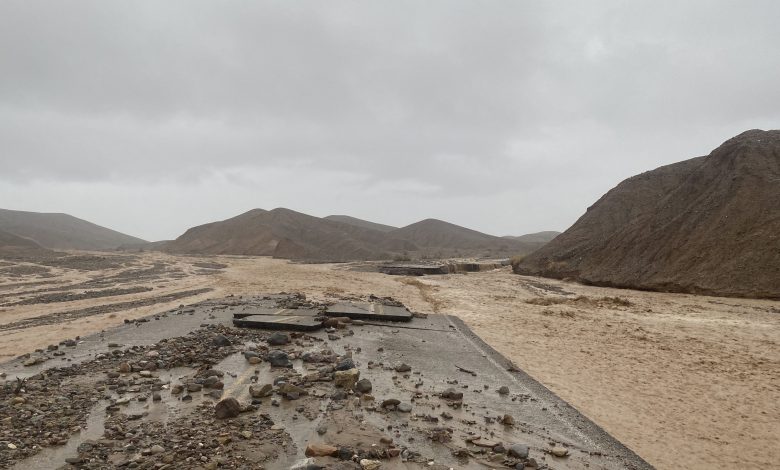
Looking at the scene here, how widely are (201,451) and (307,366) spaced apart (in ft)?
10.6

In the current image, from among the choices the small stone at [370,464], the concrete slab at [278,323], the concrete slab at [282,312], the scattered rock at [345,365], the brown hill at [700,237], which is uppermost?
the brown hill at [700,237]

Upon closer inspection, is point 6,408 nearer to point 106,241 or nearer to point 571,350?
point 571,350

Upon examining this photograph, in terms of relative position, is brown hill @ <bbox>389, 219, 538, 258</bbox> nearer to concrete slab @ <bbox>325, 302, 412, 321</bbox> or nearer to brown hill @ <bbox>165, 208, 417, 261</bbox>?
brown hill @ <bbox>165, 208, 417, 261</bbox>

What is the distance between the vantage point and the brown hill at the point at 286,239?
66000 millimetres

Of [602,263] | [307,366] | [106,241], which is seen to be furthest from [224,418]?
[106,241]

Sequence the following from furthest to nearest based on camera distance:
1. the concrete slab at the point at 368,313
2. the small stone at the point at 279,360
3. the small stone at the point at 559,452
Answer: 1. the concrete slab at the point at 368,313
2. the small stone at the point at 279,360
3. the small stone at the point at 559,452

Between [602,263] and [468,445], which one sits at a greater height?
[602,263]

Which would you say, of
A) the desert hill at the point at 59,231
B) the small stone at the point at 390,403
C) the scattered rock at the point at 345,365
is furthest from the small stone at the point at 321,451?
the desert hill at the point at 59,231

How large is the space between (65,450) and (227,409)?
1.50 metres

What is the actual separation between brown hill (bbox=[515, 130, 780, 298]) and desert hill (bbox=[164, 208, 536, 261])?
30.1 meters

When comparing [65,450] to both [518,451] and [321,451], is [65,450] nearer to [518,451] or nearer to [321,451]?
[321,451]

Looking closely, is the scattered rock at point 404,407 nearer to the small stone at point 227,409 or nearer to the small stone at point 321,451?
the small stone at point 321,451

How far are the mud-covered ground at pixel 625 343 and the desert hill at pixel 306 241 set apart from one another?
4154cm

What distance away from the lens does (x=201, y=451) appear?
164 inches
